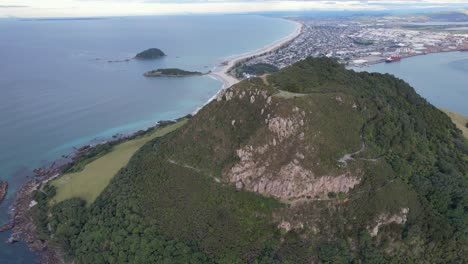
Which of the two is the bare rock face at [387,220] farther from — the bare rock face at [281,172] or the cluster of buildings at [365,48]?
the cluster of buildings at [365,48]

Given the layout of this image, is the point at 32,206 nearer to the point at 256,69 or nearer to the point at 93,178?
the point at 93,178

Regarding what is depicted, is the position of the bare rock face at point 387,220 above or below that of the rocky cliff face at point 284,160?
below

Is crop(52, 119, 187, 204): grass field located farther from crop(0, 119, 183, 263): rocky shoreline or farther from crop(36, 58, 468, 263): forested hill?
crop(0, 119, 183, 263): rocky shoreline

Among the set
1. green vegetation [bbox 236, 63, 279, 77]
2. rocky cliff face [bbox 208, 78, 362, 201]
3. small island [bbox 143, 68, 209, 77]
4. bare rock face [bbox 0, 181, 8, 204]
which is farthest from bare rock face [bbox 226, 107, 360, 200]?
small island [bbox 143, 68, 209, 77]

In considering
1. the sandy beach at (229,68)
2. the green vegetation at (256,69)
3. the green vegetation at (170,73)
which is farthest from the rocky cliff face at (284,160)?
the green vegetation at (170,73)

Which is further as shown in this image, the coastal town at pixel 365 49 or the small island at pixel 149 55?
the small island at pixel 149 55

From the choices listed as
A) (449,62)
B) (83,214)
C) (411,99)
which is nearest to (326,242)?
(83,214)
